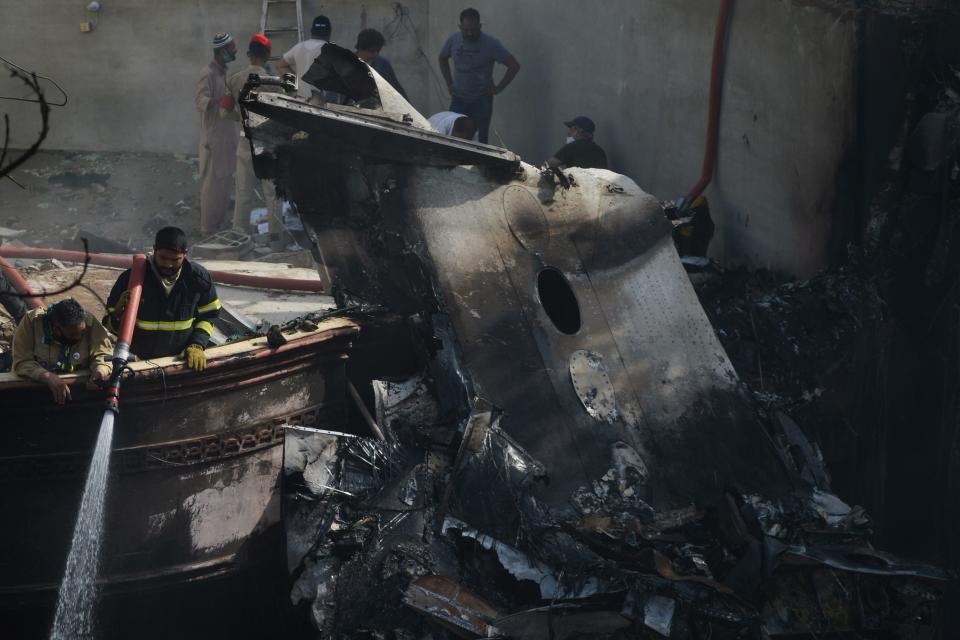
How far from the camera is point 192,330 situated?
20.2 feet

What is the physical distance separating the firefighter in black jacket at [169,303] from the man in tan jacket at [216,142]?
517 cm

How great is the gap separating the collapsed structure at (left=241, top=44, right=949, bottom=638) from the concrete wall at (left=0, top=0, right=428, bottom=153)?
23.8 feet

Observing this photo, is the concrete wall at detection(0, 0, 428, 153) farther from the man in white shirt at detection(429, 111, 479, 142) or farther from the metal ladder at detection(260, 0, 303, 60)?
the man in white shirt at detection(429, 111, 479, 142)

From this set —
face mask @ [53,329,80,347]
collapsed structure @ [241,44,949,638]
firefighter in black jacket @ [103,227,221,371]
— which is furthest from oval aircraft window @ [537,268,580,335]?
face mask @ [53,329,80,347]

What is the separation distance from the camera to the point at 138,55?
1346cm

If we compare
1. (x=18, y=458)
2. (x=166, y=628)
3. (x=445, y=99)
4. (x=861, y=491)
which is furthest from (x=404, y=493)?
(x=445, y=99)

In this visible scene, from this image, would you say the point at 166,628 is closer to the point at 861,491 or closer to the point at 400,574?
the point at 400,574

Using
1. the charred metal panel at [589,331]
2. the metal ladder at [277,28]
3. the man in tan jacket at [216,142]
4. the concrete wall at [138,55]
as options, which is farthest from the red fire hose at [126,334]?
the concrete wall at [138,55]

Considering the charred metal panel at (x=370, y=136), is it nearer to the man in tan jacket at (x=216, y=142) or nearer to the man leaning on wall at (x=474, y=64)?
the man leaning on wall at (x=474, y=64)

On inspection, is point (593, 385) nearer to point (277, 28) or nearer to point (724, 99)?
point (724, 99)

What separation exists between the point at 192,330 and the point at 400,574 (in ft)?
6.51

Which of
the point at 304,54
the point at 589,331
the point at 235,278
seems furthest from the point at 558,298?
the point at 304,54

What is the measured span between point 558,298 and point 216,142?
20.7ft

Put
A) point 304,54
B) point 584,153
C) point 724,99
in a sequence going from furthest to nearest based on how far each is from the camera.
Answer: point 304,54, point 584,153, point 724,99
